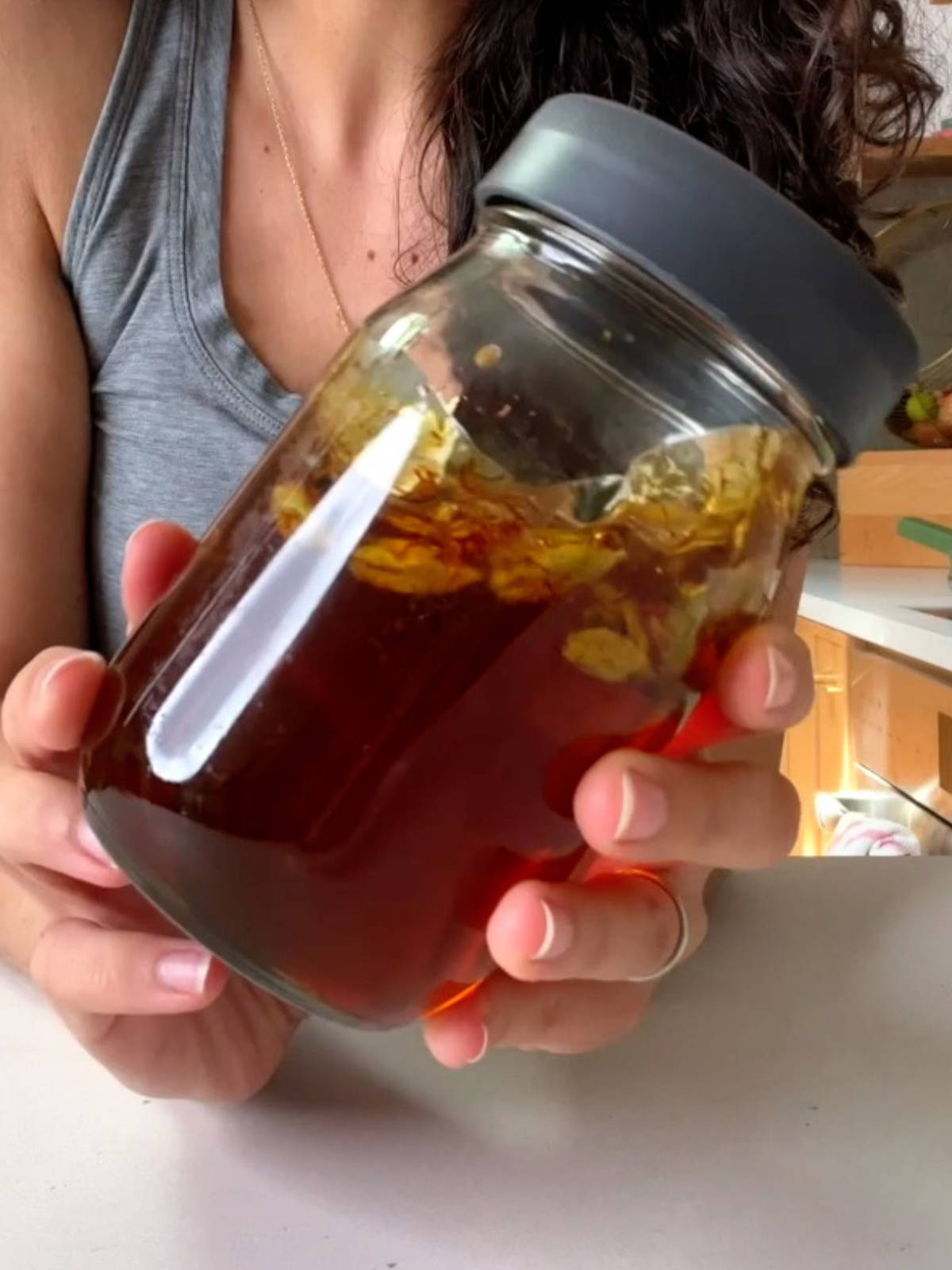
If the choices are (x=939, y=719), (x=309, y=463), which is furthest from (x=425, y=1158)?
(x=939, y=719)

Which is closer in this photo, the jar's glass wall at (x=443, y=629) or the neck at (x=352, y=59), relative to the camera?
the jar's glass wall at (x=443, y=629)

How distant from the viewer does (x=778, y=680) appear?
310 mm

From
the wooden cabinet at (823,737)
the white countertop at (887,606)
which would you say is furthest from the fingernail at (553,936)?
the wooden cabinet at (823,737)

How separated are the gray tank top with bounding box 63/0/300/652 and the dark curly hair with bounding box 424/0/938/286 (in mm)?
133

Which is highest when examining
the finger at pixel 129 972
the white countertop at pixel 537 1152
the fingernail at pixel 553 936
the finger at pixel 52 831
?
the fingernail at pixel 553 936

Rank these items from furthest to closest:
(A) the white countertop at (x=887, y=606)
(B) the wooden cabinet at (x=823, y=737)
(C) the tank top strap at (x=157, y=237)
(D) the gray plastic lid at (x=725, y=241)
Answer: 1. (B) the wooden cabinet at (x=823, y=737)
2. (A) the white countertop at (x=887, y=606)
3. (C) the tank top strap at (x=157, y=237)
4. (D) the gray plastic lid at (x=725, y=241)

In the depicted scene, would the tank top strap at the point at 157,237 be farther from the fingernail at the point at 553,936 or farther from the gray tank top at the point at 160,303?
the fingernail at the point at 553,936

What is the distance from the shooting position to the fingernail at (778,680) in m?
0.31

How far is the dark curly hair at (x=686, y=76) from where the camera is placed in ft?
2.14

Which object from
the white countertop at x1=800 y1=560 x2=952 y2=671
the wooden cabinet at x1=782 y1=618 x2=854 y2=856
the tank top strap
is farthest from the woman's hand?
the wooden cabinet at x1=782 y1=618 x2=854 y2=856

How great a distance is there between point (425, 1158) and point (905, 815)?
1157mm

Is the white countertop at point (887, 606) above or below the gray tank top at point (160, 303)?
below

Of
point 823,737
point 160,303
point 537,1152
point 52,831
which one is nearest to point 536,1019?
point 537,1152

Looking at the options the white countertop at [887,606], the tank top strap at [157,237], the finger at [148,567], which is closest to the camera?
the finger at [148,567]
